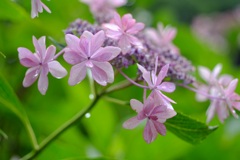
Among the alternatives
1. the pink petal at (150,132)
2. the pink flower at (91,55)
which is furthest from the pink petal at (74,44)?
the pink petal at (150,132)

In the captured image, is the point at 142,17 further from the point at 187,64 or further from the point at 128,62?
the point at 128,62

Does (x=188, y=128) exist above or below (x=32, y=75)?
below

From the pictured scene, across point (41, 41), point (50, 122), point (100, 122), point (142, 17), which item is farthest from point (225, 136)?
point (41, 41)

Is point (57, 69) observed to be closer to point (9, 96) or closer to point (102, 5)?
point (9, 96)

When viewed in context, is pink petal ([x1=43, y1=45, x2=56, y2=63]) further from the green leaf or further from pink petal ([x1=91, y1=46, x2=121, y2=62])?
the green leaf

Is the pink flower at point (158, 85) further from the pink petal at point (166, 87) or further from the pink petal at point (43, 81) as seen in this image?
the pink petal at point (43, 81)

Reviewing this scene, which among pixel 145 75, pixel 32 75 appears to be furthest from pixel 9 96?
pixel 145 75

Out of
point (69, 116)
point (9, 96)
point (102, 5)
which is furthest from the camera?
point (69, 116)

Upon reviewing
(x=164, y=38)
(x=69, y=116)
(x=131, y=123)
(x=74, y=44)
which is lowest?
(x=69, y=116)

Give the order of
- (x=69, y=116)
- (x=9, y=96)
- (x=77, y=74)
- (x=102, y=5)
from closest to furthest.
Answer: (x=77, y=74)
(x=9, y=96)
(x=102, y=5)
(x=69, y=116)
